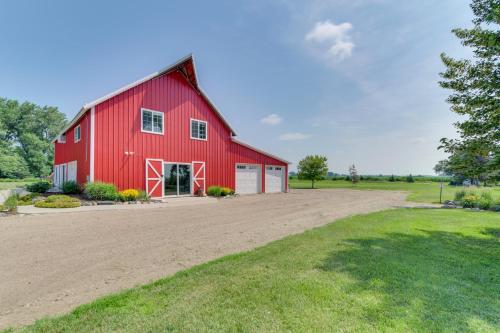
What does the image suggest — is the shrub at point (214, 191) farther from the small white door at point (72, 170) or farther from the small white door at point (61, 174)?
the small white door at point (61, 174)

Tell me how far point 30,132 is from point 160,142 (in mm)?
39135

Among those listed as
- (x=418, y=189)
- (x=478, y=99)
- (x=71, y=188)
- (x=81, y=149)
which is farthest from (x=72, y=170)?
(x=418, y=189)

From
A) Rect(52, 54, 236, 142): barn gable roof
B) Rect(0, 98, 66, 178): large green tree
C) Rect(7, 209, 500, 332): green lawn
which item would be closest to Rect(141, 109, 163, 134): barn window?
Rect(52, 54, 236, 142): barn gable roof

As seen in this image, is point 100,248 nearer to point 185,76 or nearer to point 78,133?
point 78,133

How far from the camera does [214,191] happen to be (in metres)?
15.9

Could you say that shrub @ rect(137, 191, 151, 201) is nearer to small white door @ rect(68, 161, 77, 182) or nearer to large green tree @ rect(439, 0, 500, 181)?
small white door @ rect(68, 161, 77, 182)

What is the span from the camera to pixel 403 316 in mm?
2467

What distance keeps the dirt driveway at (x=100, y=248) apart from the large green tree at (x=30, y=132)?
36.9m

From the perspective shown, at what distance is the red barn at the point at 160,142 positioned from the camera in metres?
12.6

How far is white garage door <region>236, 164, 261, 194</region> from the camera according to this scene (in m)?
18.7

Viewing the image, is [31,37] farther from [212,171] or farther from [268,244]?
[268,244]

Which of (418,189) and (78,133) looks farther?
(418,189)

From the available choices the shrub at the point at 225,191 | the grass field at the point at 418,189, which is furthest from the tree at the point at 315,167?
the shrub at the point at 225,191

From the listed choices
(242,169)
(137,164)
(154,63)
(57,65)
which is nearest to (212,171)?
(242,169)
